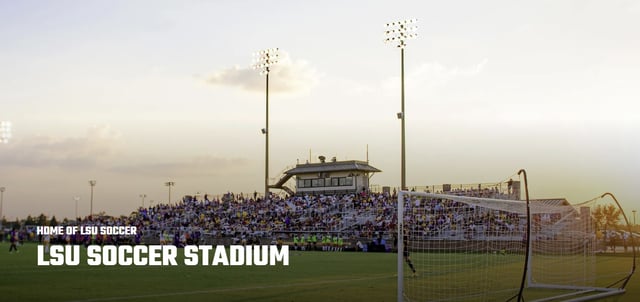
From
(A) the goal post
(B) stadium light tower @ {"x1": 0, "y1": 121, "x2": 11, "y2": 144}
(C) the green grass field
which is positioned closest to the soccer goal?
(A) the goal post

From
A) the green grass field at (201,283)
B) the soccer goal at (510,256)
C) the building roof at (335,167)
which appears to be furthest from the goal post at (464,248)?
the building roof at (335,167)

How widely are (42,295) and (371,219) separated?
138ft

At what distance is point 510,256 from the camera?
120 ft

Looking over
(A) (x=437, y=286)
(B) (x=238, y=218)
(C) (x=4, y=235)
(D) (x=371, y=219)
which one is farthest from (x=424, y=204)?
(C) (x=4, y=235)

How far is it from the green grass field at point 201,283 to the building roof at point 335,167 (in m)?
42.3

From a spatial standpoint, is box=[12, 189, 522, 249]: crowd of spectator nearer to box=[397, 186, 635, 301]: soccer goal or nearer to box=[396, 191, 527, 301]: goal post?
box=[396, 191, 527, 301]: goal post

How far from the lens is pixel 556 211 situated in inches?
837

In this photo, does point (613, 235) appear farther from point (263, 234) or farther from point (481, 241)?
point (263, 234)

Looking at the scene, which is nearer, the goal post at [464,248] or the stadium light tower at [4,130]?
the goal post at [464,248]

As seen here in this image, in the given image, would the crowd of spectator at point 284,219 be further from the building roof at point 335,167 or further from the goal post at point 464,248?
the building roof at point 335,167

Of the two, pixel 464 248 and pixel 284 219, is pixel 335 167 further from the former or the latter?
pixel 464 248

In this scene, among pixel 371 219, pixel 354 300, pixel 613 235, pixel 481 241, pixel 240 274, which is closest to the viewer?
pixel 354 300

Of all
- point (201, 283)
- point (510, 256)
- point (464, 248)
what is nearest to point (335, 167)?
point (464, 248)

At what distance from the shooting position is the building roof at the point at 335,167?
7125cm
